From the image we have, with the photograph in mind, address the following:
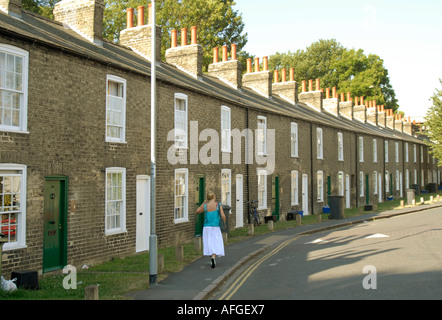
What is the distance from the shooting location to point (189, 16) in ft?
138

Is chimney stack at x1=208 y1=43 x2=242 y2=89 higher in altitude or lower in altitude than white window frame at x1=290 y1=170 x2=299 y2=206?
higher

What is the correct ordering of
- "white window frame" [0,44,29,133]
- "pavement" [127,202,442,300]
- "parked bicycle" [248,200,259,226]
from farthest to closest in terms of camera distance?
"parked bicycle" [248,200,259,226]
"white window frame" [0,44,29,133]
"pavement" [127,202,442,300]

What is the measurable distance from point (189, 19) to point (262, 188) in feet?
77.3

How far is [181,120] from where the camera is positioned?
18.0 m

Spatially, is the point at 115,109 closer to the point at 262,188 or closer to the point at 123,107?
the point at 123,107

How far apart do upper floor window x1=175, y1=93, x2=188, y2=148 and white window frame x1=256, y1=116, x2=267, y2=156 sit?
7.27m

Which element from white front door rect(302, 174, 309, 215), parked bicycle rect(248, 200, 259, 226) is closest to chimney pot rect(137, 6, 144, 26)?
parked bicycle rect(248, 200, 259, 226)

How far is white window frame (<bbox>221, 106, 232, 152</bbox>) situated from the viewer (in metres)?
21.2

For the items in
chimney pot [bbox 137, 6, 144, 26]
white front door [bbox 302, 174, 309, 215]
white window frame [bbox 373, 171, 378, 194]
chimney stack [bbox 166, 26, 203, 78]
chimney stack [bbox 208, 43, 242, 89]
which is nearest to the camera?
chimney pot [bbox 137, 6, 144, 26]

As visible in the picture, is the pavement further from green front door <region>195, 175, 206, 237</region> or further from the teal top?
green front door <region>195, 175, 206, 237</region>

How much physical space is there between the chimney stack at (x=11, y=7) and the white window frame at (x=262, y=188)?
14.5 metres

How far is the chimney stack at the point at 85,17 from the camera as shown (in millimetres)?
16219
